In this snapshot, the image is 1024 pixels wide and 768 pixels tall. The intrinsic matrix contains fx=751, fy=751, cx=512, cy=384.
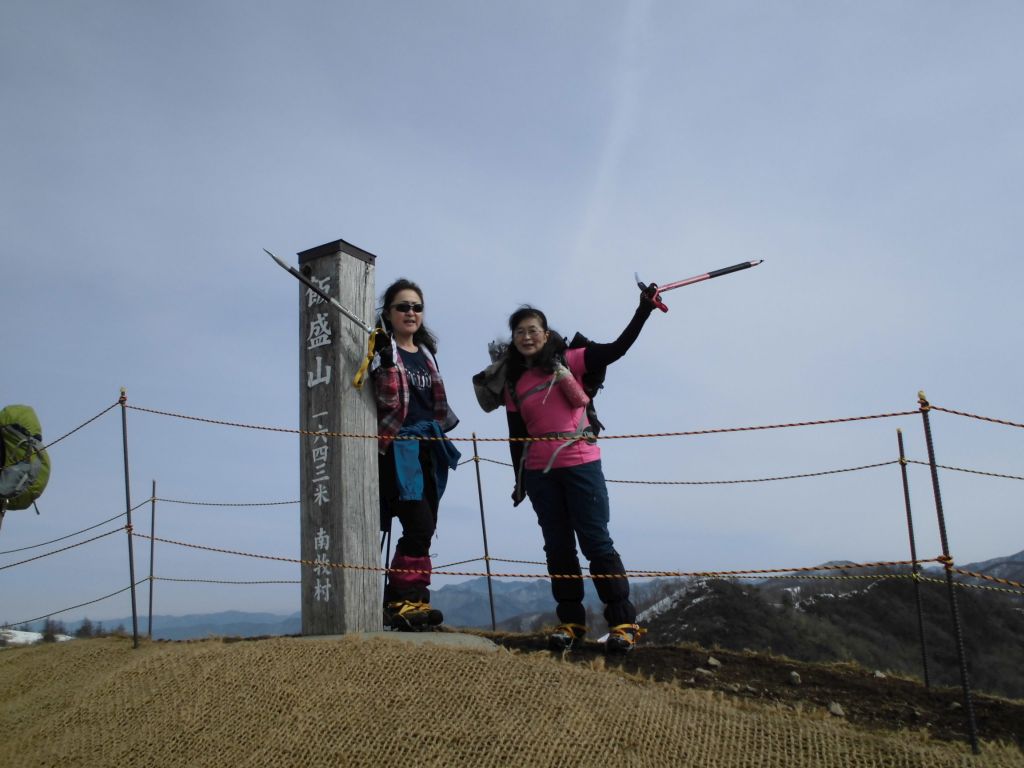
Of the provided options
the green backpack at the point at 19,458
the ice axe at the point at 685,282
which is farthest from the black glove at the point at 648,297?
the green backpack at the point at 19,458

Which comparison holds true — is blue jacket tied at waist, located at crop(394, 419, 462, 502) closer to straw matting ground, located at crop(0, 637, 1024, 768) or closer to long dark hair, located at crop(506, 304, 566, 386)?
long dark hair, located at crop(506, 304, 566, 386)

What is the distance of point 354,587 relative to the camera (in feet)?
13.1

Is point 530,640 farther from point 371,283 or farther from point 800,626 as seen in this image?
point 800,626

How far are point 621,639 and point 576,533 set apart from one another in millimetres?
608

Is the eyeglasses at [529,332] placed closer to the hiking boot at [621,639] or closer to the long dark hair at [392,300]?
the long dark hair at [392,300]

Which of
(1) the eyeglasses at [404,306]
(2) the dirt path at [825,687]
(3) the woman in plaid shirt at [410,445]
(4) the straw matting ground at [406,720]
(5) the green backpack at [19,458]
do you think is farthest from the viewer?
(5) the green backpack at [19,458]

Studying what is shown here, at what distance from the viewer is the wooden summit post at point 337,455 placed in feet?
13.2

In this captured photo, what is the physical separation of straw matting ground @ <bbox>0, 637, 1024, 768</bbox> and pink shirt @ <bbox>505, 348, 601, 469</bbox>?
1135mm

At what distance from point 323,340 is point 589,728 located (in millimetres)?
2688

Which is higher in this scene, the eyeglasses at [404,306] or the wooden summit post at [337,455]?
the eyeglasses at [404,306]

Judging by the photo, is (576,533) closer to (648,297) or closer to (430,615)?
(430,615)

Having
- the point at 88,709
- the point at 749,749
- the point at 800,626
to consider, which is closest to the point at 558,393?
the point at 749,749

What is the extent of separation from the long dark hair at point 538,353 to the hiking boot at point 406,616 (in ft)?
4.53

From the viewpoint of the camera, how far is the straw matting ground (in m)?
2.44
